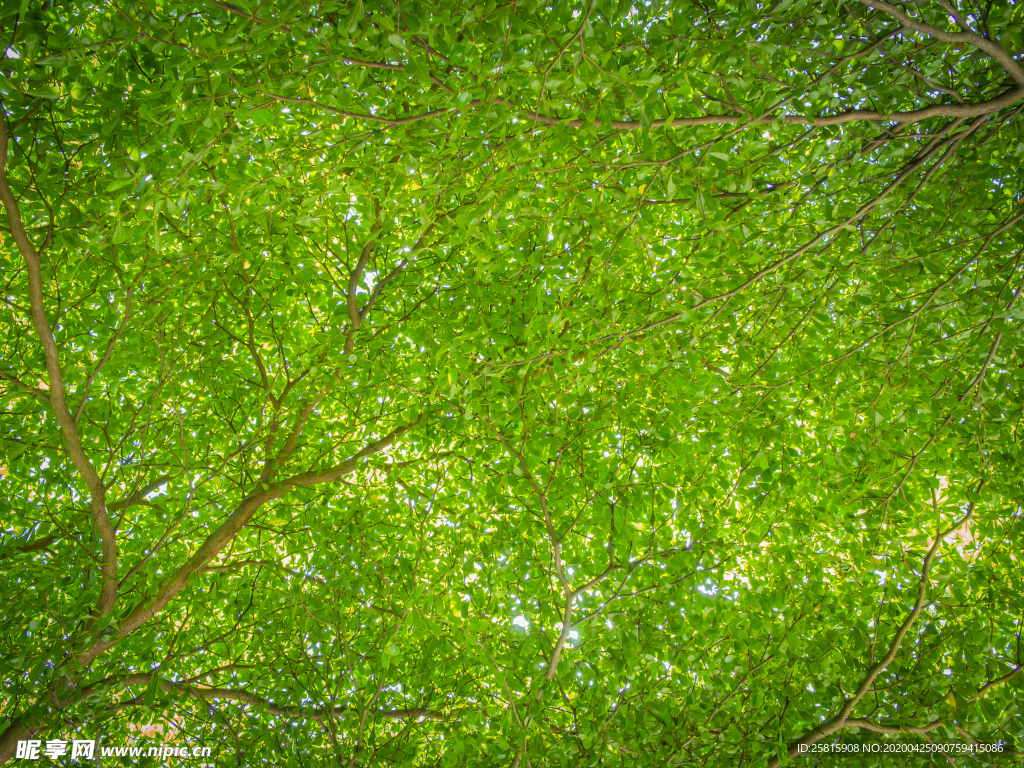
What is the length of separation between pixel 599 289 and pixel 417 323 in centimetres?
198

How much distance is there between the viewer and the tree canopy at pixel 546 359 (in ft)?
9.21

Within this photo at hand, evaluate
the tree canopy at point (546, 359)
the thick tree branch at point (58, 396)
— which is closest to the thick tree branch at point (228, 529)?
the tree canopy at point (546, 359)

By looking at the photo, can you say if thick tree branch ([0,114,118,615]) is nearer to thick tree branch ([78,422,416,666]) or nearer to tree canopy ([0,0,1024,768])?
tree canopy ([0,0,1024,768])

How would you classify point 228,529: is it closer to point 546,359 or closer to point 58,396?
point 58,396

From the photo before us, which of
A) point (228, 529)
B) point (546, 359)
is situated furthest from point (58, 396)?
point (546, 359)

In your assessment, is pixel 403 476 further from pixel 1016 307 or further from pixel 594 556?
pixel 1016 307

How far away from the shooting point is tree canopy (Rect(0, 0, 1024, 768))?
2.81 meters

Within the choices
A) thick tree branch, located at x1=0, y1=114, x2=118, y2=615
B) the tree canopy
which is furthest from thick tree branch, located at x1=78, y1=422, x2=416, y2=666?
thick tree branch, located at x1=0, y1=114, x2=118, y2=615

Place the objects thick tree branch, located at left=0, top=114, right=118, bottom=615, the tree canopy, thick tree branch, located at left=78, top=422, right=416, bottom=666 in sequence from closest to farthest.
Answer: the tree canopy → thick tree branch, located at left=0, top=114, right=118, bottom=615 → thick tree branch, located at left=78, top=422, right=416, bottom=666

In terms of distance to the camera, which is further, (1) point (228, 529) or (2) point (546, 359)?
(1) point (228, 529)

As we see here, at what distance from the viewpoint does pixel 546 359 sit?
3.62m

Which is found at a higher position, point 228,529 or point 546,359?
point 546,359

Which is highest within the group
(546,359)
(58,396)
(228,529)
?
(58,396)

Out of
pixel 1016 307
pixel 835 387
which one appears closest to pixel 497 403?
pixel 835 387
